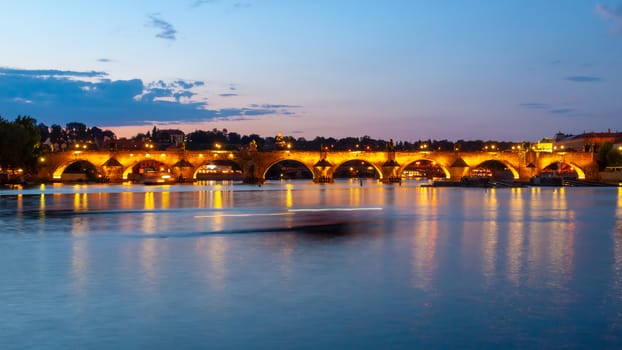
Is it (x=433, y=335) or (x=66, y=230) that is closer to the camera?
(x=433, y=335)

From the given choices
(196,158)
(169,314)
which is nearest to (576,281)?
(169,314)

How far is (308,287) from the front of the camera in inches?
635

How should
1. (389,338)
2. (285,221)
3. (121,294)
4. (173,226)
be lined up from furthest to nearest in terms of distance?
(285,221), (173,226), (121,294), (389,338)

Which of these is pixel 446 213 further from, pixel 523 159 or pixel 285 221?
pixel 523 159

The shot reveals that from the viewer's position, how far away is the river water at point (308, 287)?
11820 mm

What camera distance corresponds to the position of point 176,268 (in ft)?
61.7

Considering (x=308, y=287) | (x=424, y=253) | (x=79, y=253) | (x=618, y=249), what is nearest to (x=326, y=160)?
(x=618, y=249)

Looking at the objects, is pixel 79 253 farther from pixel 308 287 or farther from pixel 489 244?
pixel 489 244

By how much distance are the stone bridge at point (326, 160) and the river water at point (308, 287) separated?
74.1m

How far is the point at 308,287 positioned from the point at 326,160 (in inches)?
3614

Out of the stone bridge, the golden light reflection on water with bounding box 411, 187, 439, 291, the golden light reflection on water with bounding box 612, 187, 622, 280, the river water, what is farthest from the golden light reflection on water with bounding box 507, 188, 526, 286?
the stone bridge

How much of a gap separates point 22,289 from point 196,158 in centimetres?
9068

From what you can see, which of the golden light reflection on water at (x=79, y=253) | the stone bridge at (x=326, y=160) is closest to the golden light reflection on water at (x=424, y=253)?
the golden light reflection on water at (x=79, y=253)

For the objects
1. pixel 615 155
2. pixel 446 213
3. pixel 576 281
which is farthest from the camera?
pixel 615 155
